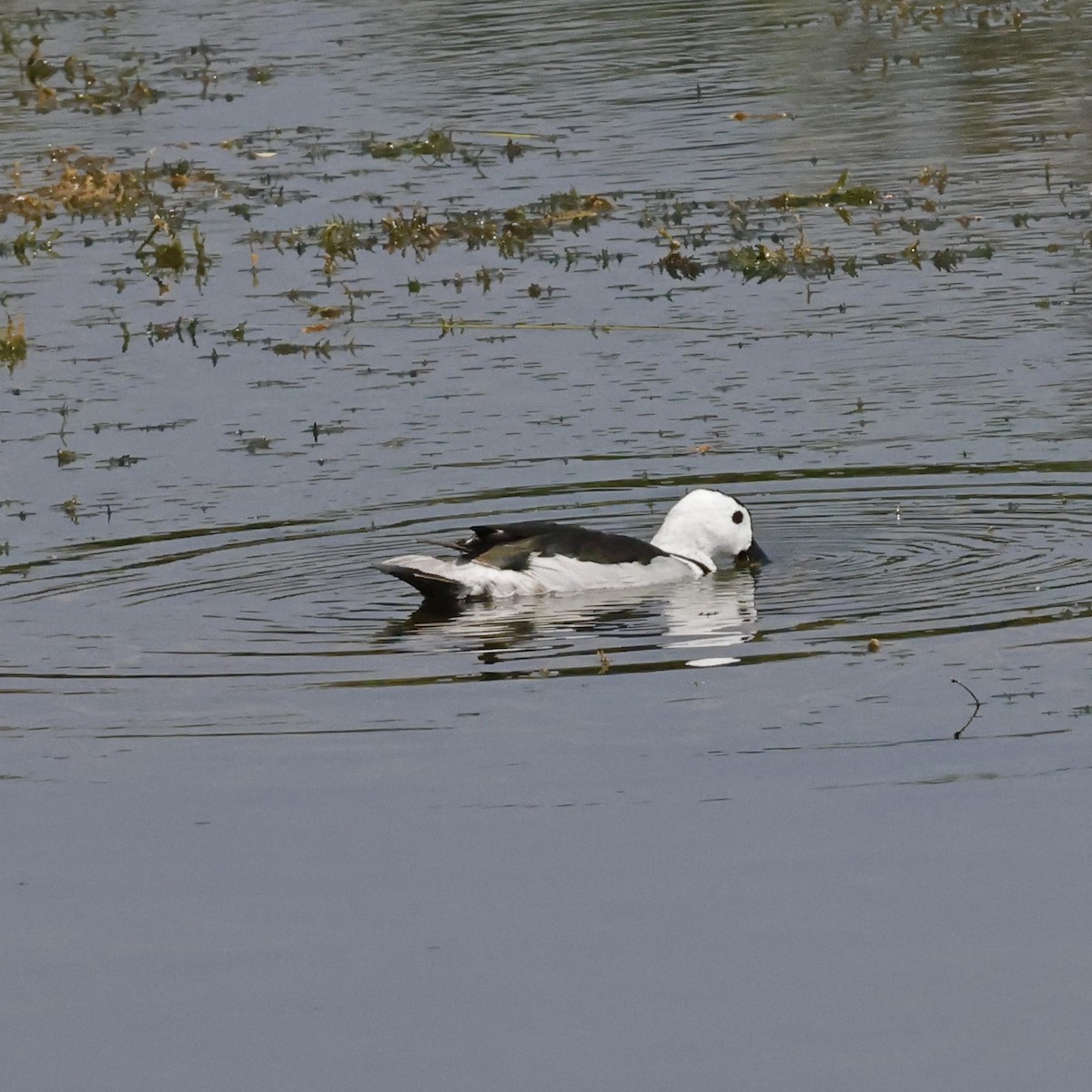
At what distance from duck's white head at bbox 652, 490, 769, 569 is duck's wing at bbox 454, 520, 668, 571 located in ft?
1.76

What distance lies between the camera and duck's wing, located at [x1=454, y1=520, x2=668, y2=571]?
11.4 meters

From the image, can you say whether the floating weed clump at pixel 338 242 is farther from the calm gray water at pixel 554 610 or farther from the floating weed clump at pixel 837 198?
the floating weed clump at pixel 837 198

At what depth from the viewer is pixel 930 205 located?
19.7 meters

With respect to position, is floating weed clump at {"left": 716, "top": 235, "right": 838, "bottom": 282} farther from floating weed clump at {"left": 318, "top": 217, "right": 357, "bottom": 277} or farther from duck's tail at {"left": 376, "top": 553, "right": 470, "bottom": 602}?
duck's tail at {"left": 376, "top": 553, "right": 470, "bottom": 602}

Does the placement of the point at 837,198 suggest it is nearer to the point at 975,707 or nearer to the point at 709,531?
the point at 709,531

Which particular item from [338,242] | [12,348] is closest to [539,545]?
[12,348]

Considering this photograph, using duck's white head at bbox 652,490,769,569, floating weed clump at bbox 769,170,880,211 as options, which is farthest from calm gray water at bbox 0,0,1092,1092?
duck's white head at bbox 652,490,769,569

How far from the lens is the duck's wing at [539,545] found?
1136 cm

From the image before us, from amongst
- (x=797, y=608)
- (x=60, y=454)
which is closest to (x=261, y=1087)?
(x=797, y=608)

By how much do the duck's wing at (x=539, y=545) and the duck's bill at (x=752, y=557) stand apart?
71cm

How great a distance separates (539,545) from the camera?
37.3 feet

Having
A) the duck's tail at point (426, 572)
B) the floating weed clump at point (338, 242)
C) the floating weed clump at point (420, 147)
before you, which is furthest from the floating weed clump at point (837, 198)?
the duck's tail at point (426, 572)

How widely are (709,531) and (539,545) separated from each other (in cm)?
101

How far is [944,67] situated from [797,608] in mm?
17989
